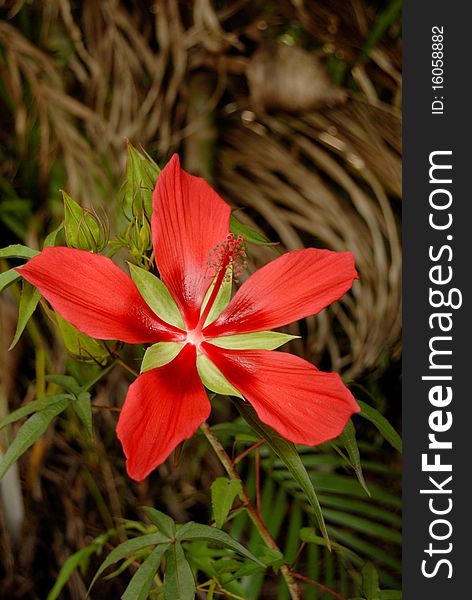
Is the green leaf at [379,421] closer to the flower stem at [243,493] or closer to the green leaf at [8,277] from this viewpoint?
the flower stem at [243,493]

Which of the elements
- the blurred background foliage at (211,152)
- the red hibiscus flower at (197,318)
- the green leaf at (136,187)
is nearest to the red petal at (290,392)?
the red hibiscus flower at (197,318)

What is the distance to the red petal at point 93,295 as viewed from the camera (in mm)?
430

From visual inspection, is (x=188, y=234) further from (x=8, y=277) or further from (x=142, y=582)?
(x=142, y=582)

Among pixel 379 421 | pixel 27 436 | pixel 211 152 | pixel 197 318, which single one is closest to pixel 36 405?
pixel 27 436

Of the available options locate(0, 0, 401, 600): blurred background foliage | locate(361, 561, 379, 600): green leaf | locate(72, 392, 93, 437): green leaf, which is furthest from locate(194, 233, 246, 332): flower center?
locate(0, 0, 401, 600): blurred background foliage

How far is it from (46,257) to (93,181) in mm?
576

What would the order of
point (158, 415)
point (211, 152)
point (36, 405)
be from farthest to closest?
point (211, 152) → point (36, 405) → point (158, 415)

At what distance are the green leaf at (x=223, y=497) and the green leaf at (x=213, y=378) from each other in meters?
0.10

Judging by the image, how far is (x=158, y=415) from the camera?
0.42 m

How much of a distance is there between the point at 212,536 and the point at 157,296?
0.16 meters

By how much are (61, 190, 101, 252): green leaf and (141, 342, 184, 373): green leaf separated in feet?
0.28

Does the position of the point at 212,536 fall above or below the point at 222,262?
below

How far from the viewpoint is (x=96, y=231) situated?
1.62 ft

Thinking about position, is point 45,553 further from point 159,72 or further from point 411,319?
point 159,72
